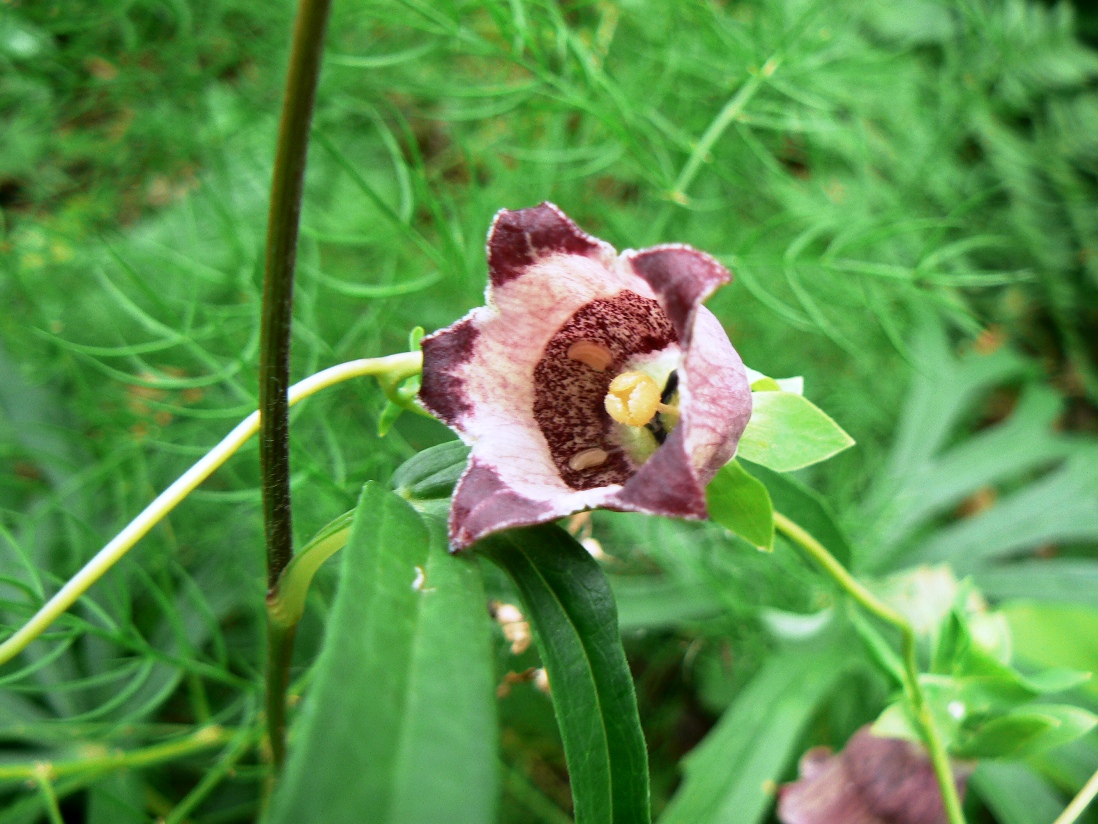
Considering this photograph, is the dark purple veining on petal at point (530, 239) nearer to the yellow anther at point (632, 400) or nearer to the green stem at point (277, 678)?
the yellow anther at point (632, 400)

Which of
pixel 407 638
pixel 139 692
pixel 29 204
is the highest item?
pixel 29 204

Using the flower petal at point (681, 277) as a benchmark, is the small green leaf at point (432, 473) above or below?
below

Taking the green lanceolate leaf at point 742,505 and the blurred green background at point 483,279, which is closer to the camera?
the green lanceolate leaf at point 742,505

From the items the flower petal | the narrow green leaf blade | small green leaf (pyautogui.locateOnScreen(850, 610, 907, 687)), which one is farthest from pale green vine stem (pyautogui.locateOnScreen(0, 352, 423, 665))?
the narrow green leaf blade

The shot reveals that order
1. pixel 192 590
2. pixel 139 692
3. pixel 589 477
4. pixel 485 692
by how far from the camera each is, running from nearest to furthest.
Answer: pixel 485 692, pixel 589 477, pixel 192 590, pixel 139 692

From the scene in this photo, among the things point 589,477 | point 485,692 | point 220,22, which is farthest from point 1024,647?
point 220,22

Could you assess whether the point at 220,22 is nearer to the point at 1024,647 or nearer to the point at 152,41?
the point at 152,41

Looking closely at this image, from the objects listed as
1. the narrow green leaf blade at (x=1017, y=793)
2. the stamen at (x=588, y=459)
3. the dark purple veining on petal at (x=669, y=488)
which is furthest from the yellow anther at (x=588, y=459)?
the narrow green leaf blade at (x=1017, y=793)
